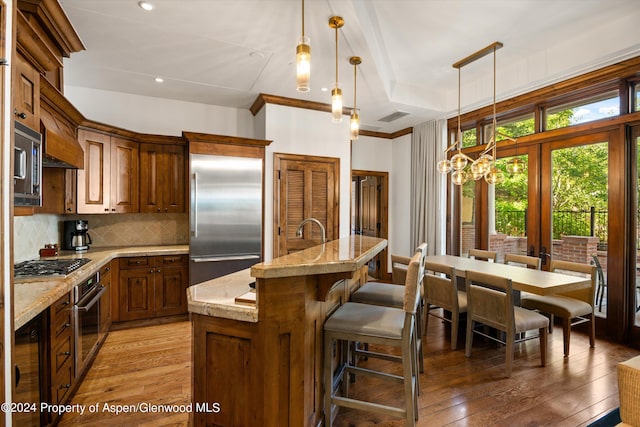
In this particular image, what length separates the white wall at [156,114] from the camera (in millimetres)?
4297

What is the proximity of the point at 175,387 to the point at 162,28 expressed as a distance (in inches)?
125

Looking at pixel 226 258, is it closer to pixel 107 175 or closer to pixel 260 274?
pixel 107 175

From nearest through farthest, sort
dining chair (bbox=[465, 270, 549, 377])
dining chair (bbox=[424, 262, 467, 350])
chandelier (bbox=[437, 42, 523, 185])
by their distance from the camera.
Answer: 1. dining chair (bbox=[465, 270, 549, 377])
2. dining chair (bbox=[424, 262, 467, 350])
3. chandelier (bbox=[437, 42, 523, 185])

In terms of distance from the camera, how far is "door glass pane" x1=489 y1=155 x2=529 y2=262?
14.6 ft

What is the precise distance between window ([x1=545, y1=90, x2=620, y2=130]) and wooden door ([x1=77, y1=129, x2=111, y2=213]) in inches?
219

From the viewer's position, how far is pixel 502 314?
2797 millimetres

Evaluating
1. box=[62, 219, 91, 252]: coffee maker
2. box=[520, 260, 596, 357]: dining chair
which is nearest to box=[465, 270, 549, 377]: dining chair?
box=[520, 260, 596, 357]: dining chair

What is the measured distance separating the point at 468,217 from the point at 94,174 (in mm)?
5354

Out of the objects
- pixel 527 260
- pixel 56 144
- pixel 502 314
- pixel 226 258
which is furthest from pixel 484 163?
pixel 56 144

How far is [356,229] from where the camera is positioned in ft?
24.0

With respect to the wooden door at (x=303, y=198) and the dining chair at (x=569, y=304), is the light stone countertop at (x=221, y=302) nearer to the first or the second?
the wooden door at (x=303, y=198)

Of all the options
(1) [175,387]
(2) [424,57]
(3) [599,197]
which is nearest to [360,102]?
(2) [424,57]

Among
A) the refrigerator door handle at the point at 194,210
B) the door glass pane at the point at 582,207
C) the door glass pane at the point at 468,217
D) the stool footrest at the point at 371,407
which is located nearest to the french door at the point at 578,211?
the door glass pane at the point at 582,207

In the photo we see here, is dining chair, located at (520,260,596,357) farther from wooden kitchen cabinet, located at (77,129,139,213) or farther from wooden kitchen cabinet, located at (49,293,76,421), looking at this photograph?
wooden kitchen cabinet, located at (77,129,139,213)
